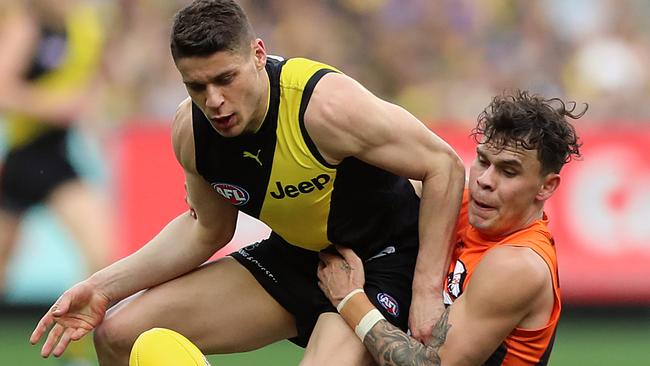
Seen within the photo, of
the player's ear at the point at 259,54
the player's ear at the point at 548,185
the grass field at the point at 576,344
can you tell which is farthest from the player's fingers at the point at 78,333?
the grass field at the point at 576,344

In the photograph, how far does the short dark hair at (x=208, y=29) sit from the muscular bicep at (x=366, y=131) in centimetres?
38

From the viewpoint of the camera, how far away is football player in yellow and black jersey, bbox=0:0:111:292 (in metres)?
9.93

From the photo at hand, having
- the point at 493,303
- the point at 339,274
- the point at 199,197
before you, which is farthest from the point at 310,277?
the point at 493,303

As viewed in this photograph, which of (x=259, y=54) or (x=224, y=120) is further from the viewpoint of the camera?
(x=259, y=54)

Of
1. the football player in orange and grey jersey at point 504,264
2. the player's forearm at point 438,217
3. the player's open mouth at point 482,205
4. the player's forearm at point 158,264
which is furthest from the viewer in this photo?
the player's forearm at point 158,264

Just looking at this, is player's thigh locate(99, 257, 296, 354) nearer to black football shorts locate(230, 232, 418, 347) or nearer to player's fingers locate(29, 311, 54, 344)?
black football shorts locate(230, 232, 418, 347)

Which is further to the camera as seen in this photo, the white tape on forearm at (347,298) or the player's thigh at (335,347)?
the white tape on forearm at (347,298)

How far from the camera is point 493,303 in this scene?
16.0 feet

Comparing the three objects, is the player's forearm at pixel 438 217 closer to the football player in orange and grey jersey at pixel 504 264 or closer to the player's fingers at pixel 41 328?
the football player in orange and grey jersey at pixel 504 264

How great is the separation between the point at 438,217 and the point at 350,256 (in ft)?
1.43

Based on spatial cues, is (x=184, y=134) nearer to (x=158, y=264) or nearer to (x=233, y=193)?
(x=233, y=193)

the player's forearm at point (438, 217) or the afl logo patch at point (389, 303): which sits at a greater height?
the player's forearm at point (438, 217)

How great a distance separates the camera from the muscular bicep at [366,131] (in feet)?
16.4

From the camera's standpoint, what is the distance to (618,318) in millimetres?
10266
